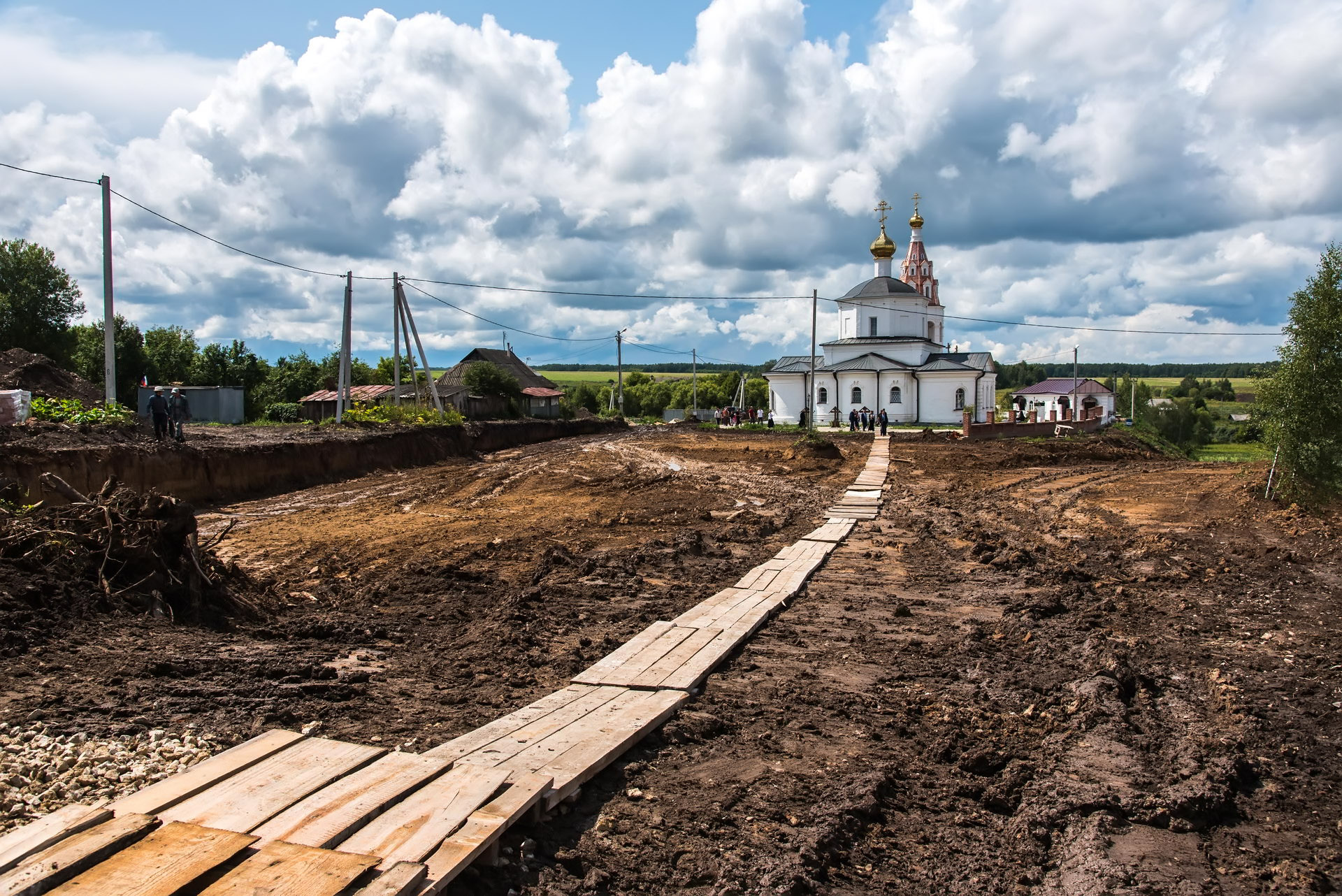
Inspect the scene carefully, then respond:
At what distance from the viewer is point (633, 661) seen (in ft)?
22.6

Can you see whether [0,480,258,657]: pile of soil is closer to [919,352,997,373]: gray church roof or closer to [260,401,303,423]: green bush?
[260,401,303,423]: green bush

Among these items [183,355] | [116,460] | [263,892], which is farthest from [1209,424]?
[263,892]

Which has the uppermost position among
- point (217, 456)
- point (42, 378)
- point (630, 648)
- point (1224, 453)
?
point (42, 378)

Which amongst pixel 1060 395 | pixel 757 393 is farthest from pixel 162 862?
pixel 757 393

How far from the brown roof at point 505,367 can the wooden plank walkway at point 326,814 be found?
65430mm

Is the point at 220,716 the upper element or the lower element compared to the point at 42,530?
lower

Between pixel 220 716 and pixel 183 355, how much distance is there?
54243mm

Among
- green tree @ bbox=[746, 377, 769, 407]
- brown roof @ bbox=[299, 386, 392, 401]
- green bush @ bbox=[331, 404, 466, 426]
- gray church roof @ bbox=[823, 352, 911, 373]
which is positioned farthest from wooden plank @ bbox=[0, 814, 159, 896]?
green tree @ bbox=[746, 377, 769, 407]

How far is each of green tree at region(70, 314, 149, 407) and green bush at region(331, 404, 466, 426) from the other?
1962cm

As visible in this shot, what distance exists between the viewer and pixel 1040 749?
5.60 metres

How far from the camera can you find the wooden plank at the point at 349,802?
3.62 m

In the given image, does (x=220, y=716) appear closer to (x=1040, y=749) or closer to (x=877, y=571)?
(x=1040, y=749)

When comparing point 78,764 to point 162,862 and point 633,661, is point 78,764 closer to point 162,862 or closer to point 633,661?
point 162,862

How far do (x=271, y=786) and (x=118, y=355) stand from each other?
4945cm
